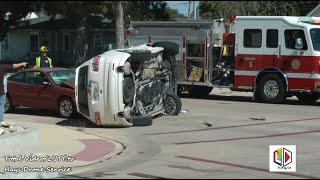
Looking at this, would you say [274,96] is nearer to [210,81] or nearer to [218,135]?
[210,81]

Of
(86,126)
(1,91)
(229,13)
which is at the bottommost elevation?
(86,126)

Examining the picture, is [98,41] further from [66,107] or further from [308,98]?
[66,107]

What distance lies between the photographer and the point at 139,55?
14.5 m

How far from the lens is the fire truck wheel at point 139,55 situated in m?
14.5

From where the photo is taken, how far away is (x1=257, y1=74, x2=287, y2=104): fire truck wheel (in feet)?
65.4

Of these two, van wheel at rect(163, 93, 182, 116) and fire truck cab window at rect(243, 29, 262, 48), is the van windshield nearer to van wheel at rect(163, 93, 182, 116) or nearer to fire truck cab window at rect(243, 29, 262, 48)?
fire truck cab window at rect(243, 29, 262, 48)

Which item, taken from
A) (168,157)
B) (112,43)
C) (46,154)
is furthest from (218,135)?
(112,43)

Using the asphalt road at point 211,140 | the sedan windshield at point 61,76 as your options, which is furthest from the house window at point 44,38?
the sedan windshield at point 61,76

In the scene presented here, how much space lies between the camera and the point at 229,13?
33.2 m

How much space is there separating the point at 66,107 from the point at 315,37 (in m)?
8.66

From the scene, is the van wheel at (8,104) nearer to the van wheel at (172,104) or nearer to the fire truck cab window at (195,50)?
the van wheel at (172,104)

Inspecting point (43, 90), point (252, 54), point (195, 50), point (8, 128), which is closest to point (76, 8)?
point (8, 128)

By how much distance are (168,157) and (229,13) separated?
23655 mm

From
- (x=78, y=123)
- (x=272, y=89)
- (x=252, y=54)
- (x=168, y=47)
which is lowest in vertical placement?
(x=78, y=123)
